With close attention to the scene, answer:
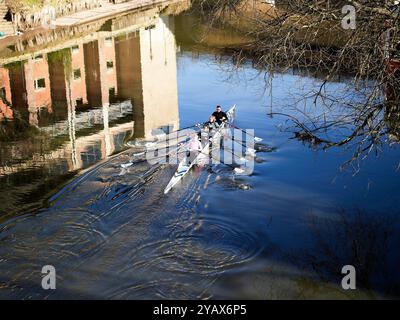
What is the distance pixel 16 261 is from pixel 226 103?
589 inches

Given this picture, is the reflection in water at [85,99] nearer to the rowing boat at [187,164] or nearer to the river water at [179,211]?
the river water at [179,211]

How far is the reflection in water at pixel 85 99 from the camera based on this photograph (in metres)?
19.9

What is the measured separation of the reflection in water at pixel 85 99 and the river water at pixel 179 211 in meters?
0.12

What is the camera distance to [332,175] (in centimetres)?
1781

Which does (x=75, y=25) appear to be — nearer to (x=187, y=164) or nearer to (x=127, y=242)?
(x=187, y=164)

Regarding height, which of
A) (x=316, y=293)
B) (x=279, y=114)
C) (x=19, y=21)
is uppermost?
(x=19, y=21)

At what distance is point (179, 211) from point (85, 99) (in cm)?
1415

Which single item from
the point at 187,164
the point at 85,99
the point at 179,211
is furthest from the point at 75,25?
the point at 179,211

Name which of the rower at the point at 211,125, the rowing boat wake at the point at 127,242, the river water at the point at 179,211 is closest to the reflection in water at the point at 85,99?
the river water at the point at 179,211

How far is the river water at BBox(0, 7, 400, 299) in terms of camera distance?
486 inches

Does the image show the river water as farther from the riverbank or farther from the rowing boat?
the riverbank
